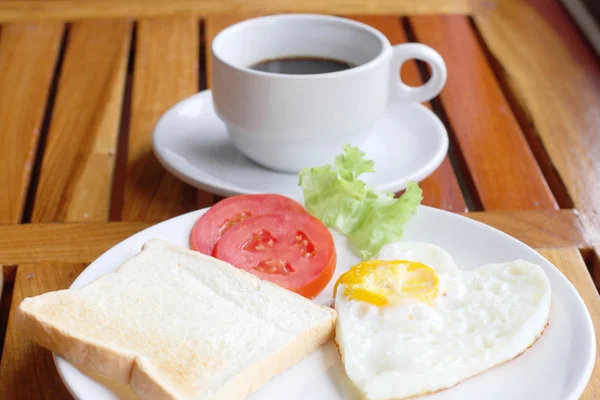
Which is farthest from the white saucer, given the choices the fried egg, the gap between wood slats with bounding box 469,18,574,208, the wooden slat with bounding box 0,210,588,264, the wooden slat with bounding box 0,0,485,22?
the wooden slat with bounding box 0,0,485,22

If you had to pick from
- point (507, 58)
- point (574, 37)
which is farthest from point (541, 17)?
point (507, 58)

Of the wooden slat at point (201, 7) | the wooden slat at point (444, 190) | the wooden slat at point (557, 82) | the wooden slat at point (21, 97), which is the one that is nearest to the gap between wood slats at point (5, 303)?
the wooden slat at point (21, 97)

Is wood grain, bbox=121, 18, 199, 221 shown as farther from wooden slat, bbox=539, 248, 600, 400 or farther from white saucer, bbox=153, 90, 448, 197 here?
wooden slat, bbox=539, 248, 600, 400

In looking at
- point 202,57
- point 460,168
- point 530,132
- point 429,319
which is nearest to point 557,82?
point 530,132

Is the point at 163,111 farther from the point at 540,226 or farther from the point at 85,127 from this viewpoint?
the point at 540,226

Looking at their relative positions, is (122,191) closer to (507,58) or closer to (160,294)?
(160,294)

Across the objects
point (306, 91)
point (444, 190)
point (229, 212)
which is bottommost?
point (444, 190)
